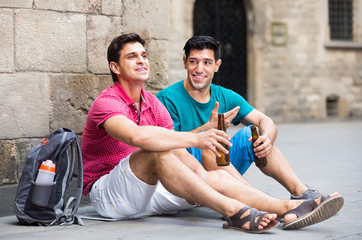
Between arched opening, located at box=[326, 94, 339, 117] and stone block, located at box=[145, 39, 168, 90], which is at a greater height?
stone block, located at box=[145, 39, 168, 90]

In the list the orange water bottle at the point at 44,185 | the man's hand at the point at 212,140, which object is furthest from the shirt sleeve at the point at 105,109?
the man's hand at the point at 212,140

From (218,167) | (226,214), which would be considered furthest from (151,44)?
(226,214)

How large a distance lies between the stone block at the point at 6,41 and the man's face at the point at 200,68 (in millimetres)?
1266

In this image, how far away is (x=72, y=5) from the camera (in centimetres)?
557

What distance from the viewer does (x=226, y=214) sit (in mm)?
4281

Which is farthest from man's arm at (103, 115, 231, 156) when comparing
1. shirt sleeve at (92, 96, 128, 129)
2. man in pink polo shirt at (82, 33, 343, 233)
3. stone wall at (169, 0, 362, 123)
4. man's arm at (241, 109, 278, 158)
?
stone wall at (169, 0, 362, 123)

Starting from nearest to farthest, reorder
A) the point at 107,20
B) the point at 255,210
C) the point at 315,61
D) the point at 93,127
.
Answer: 1. the point at 255,210
2. the point at 93,127
3. the point at 107,20
4. the point at 315,61

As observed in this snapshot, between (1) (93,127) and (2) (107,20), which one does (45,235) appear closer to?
(1) (93,127)

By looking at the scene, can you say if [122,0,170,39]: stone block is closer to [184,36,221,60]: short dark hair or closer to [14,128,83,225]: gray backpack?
[184,36,221,60]: short dark hair

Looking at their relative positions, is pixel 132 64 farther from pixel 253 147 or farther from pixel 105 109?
pixel 253 147

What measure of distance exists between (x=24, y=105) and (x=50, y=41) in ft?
1.72

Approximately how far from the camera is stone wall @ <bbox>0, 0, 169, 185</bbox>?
5.21 m

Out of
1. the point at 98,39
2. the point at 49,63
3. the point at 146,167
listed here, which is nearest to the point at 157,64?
the point at 98,39

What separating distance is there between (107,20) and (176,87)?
3.30ft
